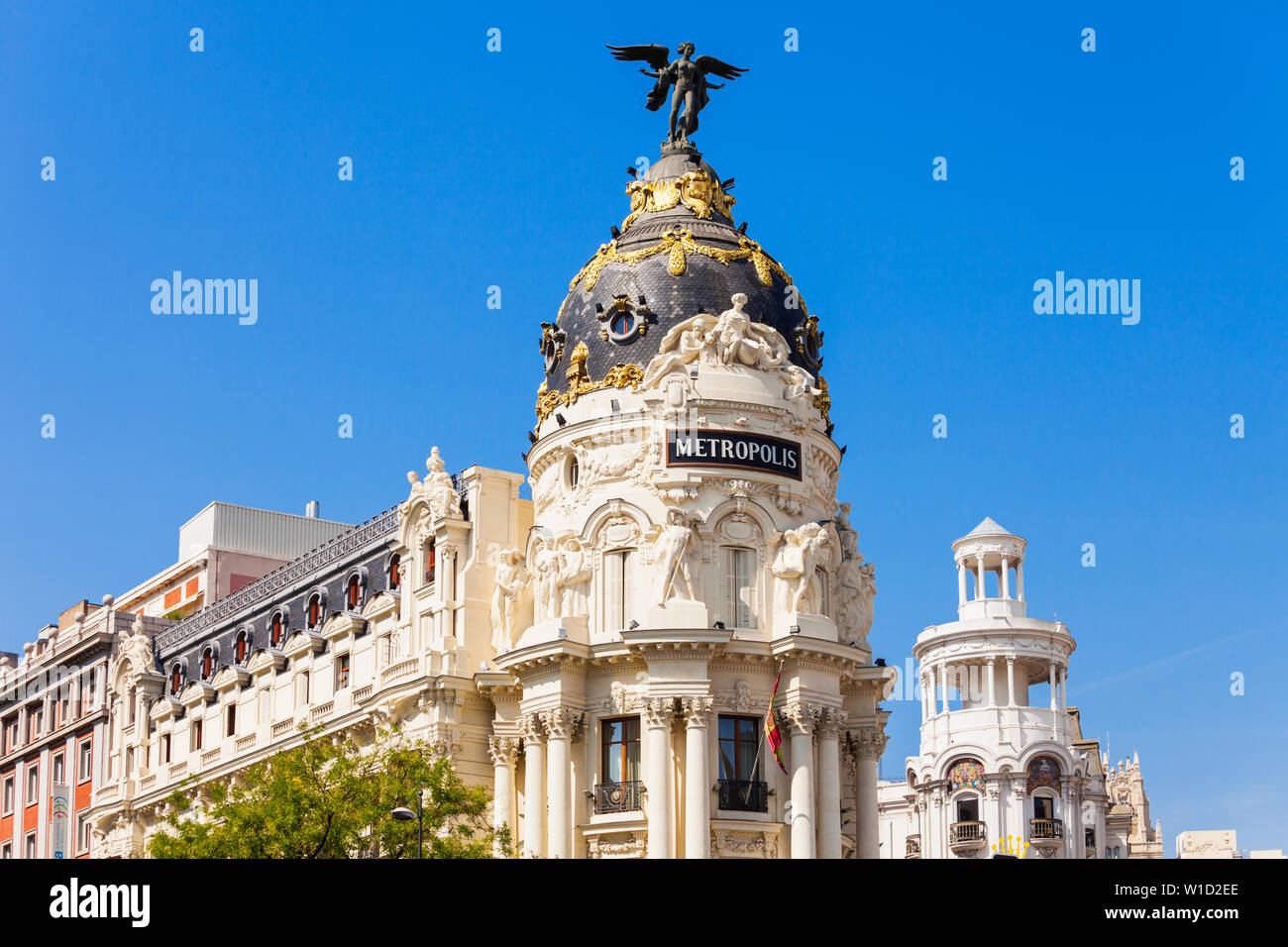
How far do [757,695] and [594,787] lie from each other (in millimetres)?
6284

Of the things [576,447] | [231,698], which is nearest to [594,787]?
[576,447]

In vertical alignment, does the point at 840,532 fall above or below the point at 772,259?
below

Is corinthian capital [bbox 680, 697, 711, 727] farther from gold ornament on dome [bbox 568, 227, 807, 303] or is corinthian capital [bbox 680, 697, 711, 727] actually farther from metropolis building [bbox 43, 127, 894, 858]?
gold ornament on dome [bbox 568, 227, 807, 303]

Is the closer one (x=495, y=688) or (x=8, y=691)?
(x=495, y=688)

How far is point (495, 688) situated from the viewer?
68.9 meters

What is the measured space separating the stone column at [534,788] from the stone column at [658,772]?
3.94 meters

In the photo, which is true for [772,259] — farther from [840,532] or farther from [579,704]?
[579,704]

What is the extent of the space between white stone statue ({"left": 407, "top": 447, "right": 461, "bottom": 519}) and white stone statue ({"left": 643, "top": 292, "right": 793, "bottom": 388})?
9.71m

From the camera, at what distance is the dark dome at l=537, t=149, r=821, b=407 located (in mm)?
68938

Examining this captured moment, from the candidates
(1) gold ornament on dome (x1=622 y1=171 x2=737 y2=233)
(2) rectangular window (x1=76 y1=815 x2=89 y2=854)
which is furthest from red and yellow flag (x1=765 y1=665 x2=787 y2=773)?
(2) rectangular window (x1=76 y1=815 x2=89 y2=854)

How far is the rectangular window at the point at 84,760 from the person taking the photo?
97.9m
